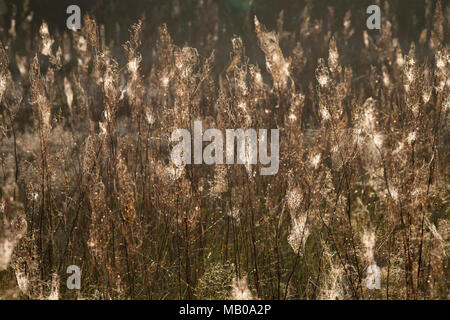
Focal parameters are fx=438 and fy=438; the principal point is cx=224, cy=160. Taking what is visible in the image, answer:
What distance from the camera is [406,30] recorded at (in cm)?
1045

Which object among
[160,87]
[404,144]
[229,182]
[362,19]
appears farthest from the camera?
[362,19]

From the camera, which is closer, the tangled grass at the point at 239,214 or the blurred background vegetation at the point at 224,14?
the tangled grass at the point at 239,214

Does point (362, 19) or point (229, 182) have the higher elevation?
point (362, 19)

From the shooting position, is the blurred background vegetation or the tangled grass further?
the blurred background vegetation

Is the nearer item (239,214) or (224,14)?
(239,214)

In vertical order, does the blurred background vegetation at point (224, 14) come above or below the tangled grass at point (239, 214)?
above

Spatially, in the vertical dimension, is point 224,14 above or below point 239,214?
above

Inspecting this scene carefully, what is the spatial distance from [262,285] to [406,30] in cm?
1001

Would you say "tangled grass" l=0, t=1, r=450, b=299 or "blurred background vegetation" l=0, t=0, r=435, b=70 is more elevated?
"blurred background vegetation" l=0, t=0, r=435, b=70

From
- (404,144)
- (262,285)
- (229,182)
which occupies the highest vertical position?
(404,144)

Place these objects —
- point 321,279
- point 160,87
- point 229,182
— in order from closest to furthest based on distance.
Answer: point 321,279
point 229,182
point 160,87
